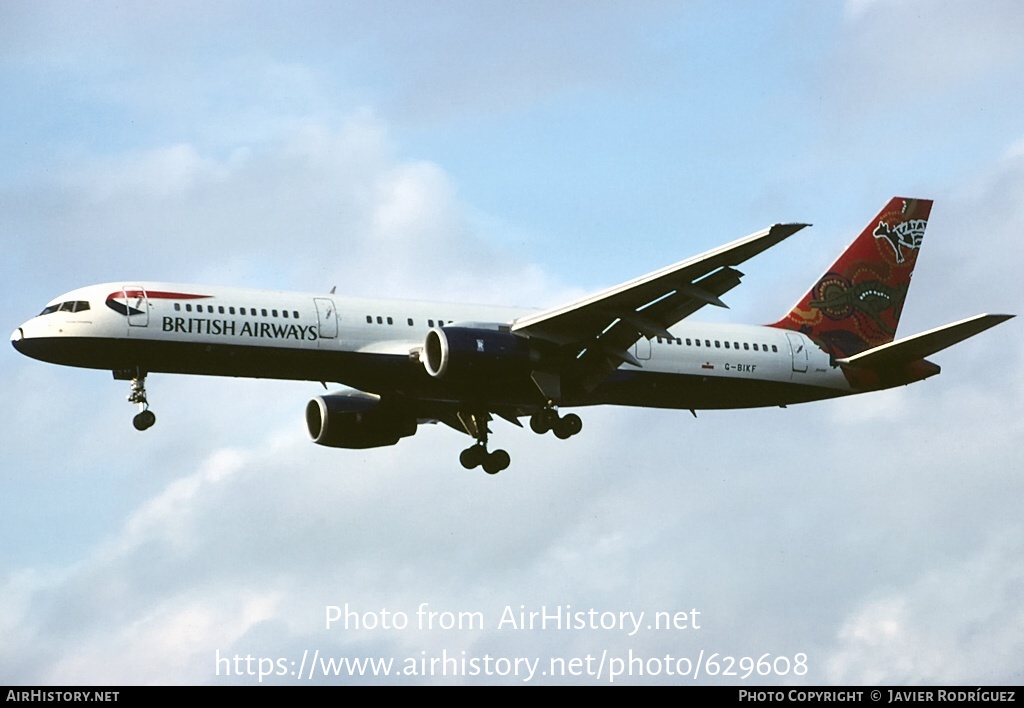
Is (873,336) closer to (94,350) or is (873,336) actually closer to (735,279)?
(735,279)

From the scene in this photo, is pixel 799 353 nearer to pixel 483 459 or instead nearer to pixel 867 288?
pixel 867 288

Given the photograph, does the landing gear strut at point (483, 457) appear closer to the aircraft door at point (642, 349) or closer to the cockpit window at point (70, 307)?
the aircraft door at point (642, 349)

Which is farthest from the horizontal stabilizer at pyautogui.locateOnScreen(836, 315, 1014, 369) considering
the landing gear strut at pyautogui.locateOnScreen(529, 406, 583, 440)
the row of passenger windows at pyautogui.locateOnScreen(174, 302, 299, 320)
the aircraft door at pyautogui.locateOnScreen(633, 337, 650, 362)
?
the row of passenger windows at pyautogui.locateOnScreen(174, 302, 299, 320)

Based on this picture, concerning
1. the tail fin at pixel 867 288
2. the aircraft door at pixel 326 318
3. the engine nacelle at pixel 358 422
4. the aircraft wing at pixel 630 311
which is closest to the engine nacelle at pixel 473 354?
the aircraft wing at pixel 630 311

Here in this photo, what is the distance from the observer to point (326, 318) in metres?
48.5

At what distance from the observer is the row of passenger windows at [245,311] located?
47.3 meters

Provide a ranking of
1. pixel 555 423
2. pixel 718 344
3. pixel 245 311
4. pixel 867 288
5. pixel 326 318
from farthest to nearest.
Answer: pixel 867 288 < pixel 718 344 < pixel 555 423 < pixel 326 318 < pixel 245 311

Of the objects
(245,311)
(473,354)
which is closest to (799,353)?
(473,354)

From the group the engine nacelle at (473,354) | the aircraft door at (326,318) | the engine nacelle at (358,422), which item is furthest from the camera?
the engine nacelle at (358,422)

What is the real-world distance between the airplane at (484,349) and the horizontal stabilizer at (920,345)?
0.23ft

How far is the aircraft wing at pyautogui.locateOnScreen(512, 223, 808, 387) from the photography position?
147ft

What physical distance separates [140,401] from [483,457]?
1135 cm
